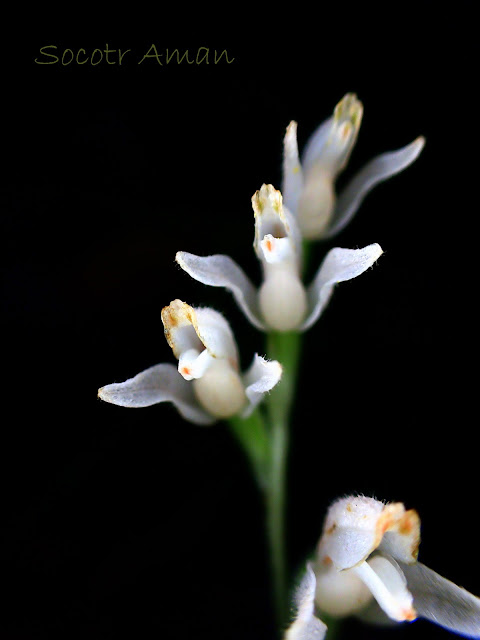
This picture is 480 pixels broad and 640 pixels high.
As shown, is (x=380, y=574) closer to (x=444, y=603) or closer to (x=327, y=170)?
(x=444, y=603)

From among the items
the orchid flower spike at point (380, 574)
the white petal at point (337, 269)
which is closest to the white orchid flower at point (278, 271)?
the white petal at point (337, 269)

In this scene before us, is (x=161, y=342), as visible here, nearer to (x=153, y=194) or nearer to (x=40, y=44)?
(x=153, y=194)

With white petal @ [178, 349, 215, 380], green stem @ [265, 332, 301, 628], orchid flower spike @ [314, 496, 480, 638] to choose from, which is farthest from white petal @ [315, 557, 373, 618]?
white petal @ [178, 349, 215, 380]

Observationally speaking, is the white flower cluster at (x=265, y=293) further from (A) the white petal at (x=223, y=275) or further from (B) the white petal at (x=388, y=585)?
(B) the white petal at (x=388, y=585)

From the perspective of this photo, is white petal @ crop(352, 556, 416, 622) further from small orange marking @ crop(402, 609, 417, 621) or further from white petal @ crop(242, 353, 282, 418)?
white petal @ crop(242, 353, 282, 418)

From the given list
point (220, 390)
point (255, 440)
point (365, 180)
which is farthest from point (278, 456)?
point (365, 180)

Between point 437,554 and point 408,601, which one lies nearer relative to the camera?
point 408,601

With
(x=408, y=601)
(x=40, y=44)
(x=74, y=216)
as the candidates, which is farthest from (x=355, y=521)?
(x=40, y=44)

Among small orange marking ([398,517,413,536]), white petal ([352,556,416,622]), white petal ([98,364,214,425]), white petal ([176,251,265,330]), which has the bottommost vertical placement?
white petal ([352,556,416,622])
